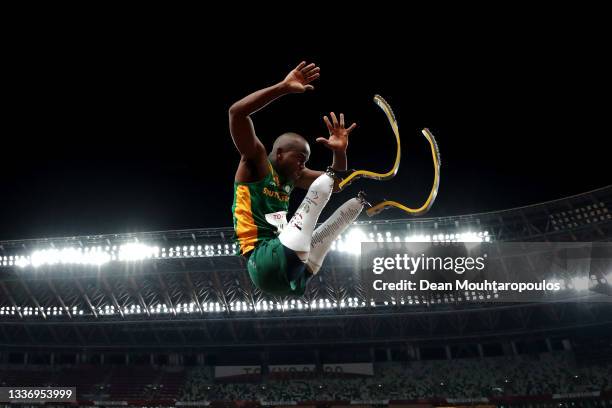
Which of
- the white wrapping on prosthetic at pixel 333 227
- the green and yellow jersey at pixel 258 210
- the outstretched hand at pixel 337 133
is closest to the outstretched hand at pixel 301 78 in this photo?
the outstretched hand at pixel 337 133

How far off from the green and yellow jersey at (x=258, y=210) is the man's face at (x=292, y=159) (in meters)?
0.12

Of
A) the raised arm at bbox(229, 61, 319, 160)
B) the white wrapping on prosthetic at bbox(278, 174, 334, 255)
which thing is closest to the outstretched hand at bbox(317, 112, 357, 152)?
the white wrapping on prosthetic at bbox(278, 174, 334, 255)

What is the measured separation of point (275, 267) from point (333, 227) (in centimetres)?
77

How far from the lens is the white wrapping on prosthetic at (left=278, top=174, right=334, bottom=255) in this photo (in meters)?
4.96

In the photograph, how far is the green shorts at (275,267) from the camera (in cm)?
501

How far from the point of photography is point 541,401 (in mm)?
28688

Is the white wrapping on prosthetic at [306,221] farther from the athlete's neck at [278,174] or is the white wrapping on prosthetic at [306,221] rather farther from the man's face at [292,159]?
the athlete's neck at [278,174]

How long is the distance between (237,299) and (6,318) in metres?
15.1

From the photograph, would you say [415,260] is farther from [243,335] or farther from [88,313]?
[88,313]

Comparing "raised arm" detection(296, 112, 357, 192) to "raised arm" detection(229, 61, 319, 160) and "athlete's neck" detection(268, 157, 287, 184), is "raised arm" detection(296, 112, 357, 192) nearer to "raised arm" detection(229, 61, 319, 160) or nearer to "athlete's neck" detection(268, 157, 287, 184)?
"athlete's neck" detection(268, 157, 287, 184)

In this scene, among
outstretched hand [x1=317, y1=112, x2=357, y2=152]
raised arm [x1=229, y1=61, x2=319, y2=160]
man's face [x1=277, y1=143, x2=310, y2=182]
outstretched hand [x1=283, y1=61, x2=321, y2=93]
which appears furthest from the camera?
outstretched hand [x1=317, y1=112, x2=357, y2=152]

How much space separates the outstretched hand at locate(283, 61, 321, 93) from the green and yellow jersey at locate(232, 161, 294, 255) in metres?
0.95

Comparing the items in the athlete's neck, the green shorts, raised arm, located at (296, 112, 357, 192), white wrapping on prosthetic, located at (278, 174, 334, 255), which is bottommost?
the green shorts

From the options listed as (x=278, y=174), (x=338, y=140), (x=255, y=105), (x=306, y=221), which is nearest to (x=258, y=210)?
(x=278, y=174)
